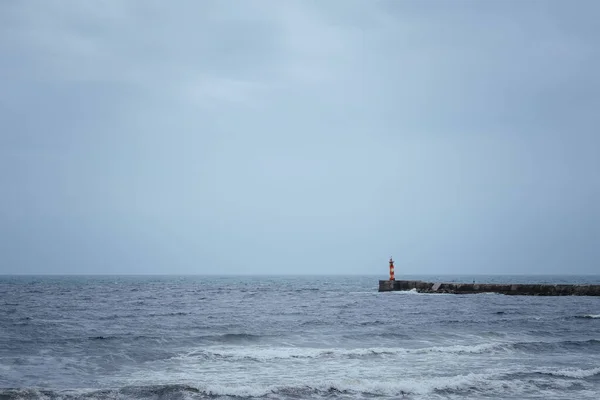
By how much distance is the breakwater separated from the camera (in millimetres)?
59656

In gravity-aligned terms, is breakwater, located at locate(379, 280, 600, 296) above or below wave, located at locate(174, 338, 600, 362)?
above

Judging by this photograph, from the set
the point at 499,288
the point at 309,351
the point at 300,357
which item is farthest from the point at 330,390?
the point at 499,288

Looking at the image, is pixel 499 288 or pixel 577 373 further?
pixel 499 288

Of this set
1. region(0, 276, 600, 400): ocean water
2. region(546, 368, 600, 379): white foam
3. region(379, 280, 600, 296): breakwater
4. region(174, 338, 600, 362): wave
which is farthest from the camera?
region(379, 280, 600, 296): breakwater

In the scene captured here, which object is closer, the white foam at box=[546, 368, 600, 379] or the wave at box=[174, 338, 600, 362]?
the white foam at box=[546, 368, 600, 379]

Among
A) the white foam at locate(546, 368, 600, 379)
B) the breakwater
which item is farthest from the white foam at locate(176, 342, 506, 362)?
the breakwater

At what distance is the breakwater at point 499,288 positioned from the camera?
59656mm

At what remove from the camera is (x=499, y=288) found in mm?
62219

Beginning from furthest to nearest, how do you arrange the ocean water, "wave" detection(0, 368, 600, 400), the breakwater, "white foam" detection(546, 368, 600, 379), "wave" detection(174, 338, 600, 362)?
1. the breakwater
2. "wave" detection(174, 338, 600, 362)
3. "white foam" detection(546, 368, 600, 379)
4. the ocean water
5. "wave" detection(0, 368, 600, 400)

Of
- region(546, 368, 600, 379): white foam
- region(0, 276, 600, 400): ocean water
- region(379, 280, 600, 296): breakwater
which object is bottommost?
region(0, 276, 600, 400): ocean water

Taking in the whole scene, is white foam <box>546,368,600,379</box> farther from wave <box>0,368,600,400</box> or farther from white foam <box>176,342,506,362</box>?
white foam <box>176,342,506,362</box>

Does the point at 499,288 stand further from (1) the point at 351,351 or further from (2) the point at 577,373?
(2) the point at 577,373

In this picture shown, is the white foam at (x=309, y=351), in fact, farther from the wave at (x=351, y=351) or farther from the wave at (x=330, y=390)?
the wave at (x=330, y=390)

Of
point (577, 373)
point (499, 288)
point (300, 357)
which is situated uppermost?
point (499, 288)
